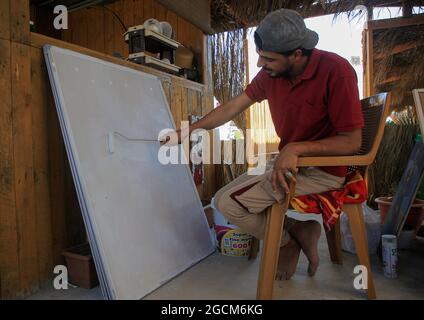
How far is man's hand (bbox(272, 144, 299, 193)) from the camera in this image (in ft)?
4.48

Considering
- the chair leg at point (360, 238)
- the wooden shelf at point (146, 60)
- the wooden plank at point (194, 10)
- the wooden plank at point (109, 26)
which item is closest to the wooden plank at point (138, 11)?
the wooden plank at point (109, 26)

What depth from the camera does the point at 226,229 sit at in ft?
7.39

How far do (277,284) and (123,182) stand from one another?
0.96 metres

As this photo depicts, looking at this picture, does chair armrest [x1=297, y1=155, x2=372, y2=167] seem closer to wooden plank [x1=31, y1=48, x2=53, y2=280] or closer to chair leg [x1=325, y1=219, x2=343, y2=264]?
chair leg [x1=325, y1=219, x2=343, y2=264]

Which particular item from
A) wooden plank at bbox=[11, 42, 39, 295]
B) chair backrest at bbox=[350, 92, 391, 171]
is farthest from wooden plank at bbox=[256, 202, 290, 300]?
wooden plank at bbox=[11, 42, 39, 295]

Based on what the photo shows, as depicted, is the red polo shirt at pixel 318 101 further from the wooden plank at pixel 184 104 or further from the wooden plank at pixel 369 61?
the wooden plank at pixel 369 61

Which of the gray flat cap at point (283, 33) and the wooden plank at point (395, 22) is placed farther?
the wooden plank at point (395, 22)

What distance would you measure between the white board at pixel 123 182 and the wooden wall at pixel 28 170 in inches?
4.8

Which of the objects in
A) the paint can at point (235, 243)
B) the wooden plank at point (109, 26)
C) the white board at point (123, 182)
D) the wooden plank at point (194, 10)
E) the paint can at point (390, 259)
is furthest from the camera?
the wooden plank at point (109, 26)

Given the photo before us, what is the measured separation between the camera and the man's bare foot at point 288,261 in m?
1.78

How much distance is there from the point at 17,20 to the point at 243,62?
3429mm

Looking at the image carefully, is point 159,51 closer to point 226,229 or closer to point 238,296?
point 226,229

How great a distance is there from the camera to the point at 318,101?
1.53m

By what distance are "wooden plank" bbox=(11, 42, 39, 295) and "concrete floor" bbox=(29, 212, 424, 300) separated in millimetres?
153
